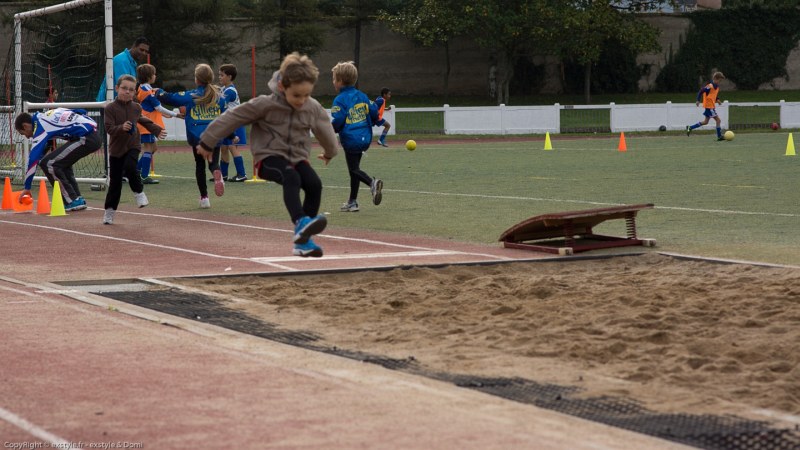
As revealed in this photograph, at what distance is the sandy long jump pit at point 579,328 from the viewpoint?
20.7 ft

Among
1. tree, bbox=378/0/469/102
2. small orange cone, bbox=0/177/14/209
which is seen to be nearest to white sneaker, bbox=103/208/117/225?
small orange cone, bbox=0/177/14/209

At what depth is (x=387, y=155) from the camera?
33531 mm

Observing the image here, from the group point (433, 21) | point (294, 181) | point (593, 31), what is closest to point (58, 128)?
point (294, 181)

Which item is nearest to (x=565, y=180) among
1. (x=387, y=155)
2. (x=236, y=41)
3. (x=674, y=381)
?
(x=387, y=155)

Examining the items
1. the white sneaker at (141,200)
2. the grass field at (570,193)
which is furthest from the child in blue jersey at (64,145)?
the white sneaker at (141,200)

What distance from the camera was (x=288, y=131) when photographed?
427 inches

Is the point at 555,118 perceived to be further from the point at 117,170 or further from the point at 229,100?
the point at 117,170

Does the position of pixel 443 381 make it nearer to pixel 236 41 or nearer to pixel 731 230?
pixel 731 230

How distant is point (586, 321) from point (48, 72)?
787 inches

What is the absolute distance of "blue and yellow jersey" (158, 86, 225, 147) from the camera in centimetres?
1977

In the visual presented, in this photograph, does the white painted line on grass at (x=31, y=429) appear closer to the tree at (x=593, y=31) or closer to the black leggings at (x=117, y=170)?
the black leggings at (x=117, y=170)

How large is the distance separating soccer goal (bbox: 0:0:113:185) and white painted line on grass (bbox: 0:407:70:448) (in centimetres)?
1796

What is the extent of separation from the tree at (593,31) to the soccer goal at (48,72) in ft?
108

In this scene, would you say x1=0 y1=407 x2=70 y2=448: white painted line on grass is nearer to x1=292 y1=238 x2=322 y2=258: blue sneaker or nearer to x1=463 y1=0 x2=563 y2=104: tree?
x1=292 y1=238 x2=322 y2=258: blue sneaker
